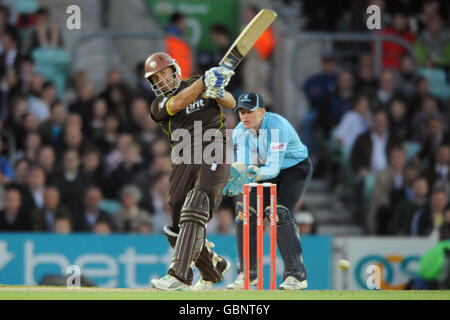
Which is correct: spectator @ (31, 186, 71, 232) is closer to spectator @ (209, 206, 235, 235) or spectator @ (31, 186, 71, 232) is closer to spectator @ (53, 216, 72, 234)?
spectator @ (53, 216, 72, 234)

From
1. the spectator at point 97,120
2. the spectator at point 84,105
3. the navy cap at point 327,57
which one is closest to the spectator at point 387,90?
the navy cap at point 327,57

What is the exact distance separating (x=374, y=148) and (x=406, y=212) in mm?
1235

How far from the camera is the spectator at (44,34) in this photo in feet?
52.3

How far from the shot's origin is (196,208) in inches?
373

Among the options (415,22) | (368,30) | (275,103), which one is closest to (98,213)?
(275,103)

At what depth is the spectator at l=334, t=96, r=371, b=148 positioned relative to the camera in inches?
611

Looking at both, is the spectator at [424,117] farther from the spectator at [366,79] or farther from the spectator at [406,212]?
the spectator at [406,212]

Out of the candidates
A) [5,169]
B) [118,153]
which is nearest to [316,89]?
[118,153]

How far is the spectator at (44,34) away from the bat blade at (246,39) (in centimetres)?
675

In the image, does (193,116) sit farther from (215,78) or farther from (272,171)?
(272,171)

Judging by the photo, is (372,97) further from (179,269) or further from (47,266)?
(179,269)

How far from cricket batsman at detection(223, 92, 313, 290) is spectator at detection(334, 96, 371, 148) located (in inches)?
199

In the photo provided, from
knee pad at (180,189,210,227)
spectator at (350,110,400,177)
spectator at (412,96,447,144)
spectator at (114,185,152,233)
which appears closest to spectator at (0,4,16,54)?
spectator at (114,185,152,233)

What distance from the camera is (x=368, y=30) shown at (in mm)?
17422
